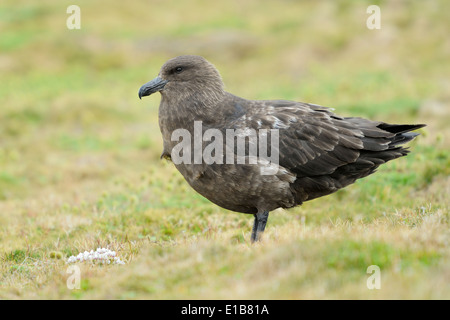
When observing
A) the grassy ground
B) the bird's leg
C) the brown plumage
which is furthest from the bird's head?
the grassy ground

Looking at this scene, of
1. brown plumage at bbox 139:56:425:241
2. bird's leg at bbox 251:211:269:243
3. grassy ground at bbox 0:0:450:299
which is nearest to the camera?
grassy ground at bbox 0:0:450:299

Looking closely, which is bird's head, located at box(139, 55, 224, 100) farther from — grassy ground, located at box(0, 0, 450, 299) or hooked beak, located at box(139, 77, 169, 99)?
grassy ground, located at box(0, 0, 450, 299)

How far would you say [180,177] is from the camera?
30.7ft

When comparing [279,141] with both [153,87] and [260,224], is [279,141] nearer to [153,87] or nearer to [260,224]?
[260,224]

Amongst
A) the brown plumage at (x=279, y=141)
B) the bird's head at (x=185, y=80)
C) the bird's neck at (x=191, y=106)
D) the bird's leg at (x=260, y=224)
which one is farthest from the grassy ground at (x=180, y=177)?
the bird's head at (x=185, y=80)

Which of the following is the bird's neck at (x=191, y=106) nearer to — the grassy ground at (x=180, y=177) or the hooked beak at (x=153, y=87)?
the hooked beak at (x=153, y=87)

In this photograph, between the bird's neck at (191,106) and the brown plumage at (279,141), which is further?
the bird's neck at (191,106)

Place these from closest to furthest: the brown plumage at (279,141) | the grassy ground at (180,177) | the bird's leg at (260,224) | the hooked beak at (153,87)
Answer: the grassy ground at (180,177) → the brown plumage at (279,141) → the bird's leg at (260,224) → the hooked beak at (153,87)

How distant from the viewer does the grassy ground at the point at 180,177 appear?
14.6 feet

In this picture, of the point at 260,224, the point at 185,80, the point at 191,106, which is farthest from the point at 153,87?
the point at 260,224

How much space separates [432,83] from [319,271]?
13.3 m

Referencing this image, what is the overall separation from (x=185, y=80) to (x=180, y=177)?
11.0 feet

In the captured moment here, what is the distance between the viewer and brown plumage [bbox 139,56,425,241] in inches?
227

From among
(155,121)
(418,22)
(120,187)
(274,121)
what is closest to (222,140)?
(274,121)
